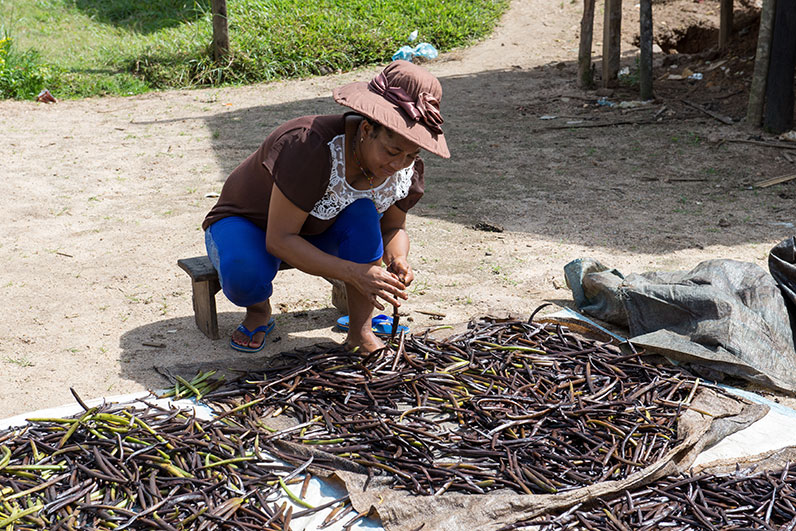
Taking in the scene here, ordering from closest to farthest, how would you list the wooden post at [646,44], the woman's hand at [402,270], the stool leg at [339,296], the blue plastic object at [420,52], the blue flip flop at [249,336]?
the woman's hand at [402,270]
the blue flip flop at [249,336]
the stool leg at [339,296]
the wooden post at [646,44]
the blue plastic object at [420,52]

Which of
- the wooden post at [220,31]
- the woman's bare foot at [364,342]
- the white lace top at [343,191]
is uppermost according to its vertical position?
the wooden post at [220,31]

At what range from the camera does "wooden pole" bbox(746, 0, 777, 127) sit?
6208 mm

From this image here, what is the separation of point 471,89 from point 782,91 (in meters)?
Answer: 3.28

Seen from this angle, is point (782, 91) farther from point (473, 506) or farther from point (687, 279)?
point (473, 506)

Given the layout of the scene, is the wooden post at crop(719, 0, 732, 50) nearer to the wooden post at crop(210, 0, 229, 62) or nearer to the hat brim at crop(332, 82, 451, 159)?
the wooden post at crop(210, 0, 229, 62)

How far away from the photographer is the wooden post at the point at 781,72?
6.11 metres

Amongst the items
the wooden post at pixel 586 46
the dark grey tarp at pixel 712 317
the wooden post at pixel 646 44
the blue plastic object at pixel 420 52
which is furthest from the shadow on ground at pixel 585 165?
the blue plastic object at pixel 420 52

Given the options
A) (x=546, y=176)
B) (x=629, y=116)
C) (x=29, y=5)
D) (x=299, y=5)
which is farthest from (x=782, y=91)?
(x=29, y=5)

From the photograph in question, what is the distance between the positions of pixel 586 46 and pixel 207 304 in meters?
5.89

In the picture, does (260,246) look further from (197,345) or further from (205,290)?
(197,345)

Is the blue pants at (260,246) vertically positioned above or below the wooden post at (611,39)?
below

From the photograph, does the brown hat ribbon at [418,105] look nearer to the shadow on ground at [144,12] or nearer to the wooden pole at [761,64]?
the wooden pole at [761,64]

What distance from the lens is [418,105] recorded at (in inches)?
102

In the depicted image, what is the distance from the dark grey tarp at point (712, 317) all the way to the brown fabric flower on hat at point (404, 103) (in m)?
1.23
